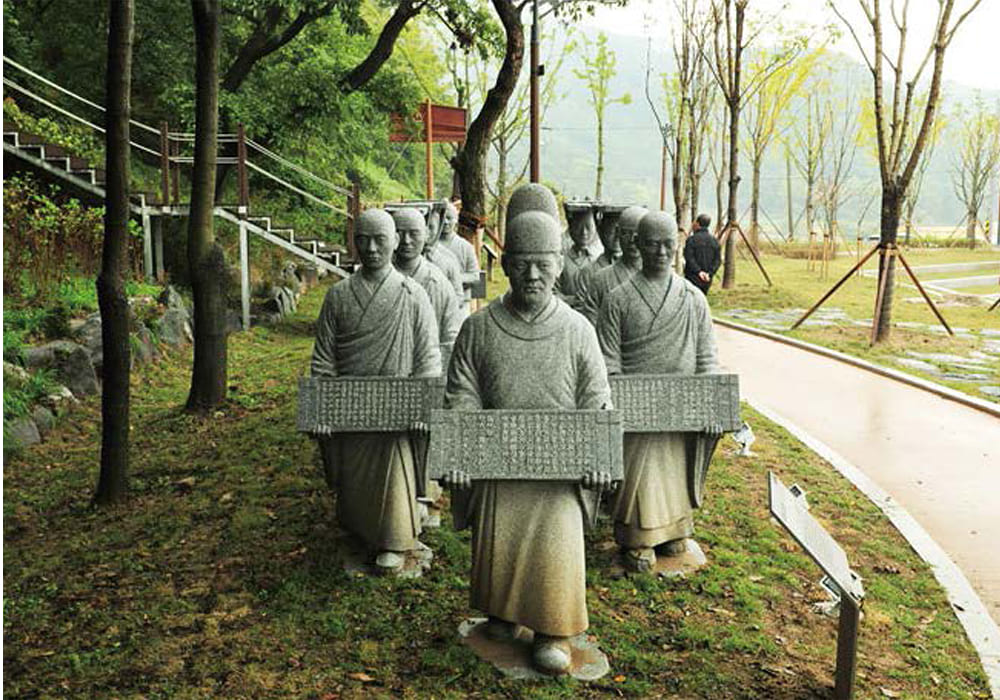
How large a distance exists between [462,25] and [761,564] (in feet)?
43.6

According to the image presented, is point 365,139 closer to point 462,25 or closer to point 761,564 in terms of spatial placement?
point 462,25

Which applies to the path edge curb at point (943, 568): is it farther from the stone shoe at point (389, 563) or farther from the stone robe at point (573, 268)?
the stone shoe at point (389, 563)

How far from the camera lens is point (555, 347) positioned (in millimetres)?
5043

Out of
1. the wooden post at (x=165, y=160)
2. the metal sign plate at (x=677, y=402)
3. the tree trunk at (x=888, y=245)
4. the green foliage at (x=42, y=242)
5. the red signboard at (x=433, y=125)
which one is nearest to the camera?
the metal sign plate at (x=677, y=402)

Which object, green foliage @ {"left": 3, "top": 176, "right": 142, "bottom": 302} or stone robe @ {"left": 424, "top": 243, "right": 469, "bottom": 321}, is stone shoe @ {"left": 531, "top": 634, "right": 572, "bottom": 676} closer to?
stone robe @ {"left": 424, "top": 243, "right": 469, "bottom": 321}

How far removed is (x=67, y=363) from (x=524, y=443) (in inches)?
281

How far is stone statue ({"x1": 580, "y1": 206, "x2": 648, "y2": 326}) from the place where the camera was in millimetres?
7324

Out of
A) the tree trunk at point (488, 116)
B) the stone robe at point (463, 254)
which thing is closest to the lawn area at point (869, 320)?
the tree trunk at point (488, 116)

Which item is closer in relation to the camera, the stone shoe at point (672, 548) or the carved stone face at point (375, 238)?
the carved stone face at point (375, 238)

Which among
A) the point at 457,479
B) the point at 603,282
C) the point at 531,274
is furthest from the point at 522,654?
the point at 603,282

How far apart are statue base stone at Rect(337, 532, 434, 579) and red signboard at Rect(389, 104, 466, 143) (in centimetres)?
1375

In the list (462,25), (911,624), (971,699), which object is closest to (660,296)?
(911,624)

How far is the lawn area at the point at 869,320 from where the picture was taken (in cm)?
1380

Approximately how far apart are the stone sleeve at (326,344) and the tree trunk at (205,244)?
150 inches
